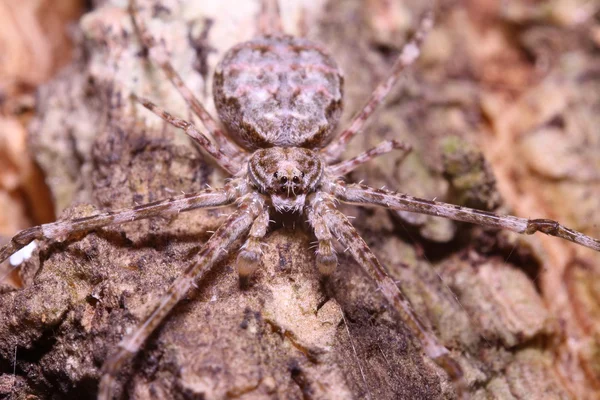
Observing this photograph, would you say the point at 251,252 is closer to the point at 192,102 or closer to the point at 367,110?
the point at 192,102

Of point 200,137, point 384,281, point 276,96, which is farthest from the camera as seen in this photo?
point 276,96

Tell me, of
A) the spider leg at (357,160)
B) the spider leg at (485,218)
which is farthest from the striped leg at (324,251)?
the spider leg at (357,160)

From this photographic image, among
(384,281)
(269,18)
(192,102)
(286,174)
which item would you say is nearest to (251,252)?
(286,174)

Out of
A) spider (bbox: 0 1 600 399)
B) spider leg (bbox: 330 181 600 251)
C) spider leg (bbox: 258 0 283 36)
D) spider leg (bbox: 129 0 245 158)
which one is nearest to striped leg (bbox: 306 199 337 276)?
spider (bbox: 0 1 600 399)

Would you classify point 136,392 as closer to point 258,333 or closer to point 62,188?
point 258,333

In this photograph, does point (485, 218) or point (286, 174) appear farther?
point (485, 218)

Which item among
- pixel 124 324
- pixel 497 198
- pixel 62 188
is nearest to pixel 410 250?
pixel 497 198
